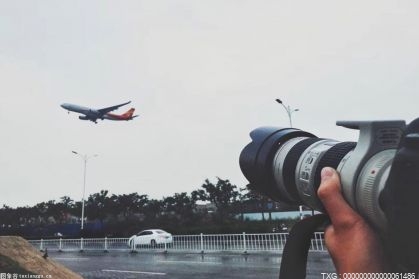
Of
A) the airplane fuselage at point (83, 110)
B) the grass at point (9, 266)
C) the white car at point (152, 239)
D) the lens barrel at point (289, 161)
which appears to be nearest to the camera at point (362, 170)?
the lens barrel at point (289, 161)

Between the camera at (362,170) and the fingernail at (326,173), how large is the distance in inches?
1.3

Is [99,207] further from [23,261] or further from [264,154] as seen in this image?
[264,154]

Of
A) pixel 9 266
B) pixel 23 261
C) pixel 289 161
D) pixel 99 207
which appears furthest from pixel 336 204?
pixel 99 207

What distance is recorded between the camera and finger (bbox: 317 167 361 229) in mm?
1051

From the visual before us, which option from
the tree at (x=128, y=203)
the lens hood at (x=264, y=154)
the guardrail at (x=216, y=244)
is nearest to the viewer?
the lens hood at (x=264, y=154)

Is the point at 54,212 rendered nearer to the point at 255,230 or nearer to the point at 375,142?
the point at 255,230

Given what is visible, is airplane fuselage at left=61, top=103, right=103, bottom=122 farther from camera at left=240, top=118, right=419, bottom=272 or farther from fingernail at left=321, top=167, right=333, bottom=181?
fingernail at left=321, top=167, right=333, bottom=181

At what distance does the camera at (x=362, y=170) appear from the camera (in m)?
0.81

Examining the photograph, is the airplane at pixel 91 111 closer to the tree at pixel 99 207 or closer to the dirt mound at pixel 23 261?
the tree at pixel 99 207

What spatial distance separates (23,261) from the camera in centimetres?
542

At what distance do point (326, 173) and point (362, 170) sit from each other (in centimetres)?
12

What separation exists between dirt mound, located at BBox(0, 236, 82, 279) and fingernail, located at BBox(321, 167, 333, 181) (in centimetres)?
491

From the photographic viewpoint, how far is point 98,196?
54.2m

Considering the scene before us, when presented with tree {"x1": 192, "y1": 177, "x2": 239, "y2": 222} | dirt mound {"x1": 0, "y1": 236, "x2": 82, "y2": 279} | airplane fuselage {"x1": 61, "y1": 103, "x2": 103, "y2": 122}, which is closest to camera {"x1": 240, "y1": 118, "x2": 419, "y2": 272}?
dirt mound {"x1": 0, "y1": 236, "x2": 82, "y2": 279}
